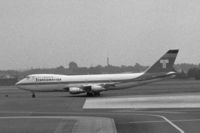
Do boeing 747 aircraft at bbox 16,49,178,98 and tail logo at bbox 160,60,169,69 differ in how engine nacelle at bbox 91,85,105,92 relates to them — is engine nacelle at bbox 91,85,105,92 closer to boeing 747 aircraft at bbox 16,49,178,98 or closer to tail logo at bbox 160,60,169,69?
boeing 747 aircraft at bbox 16,49,178,98

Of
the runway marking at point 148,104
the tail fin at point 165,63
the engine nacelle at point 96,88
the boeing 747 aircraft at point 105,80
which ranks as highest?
the tail fin at point 165,63

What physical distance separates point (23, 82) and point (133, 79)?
13193 mm

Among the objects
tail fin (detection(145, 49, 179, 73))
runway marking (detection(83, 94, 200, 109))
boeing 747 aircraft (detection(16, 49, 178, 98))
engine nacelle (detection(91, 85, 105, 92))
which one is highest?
tail fin (detection(145, 49, 179, 73))

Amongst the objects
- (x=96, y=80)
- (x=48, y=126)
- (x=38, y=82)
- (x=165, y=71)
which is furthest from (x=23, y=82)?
(x=48, y=126)

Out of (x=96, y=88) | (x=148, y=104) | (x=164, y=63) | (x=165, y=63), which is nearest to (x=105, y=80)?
(x=96, y=88)

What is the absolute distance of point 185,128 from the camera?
18547 millimetres

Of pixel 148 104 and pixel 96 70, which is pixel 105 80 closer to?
pixel 148 104

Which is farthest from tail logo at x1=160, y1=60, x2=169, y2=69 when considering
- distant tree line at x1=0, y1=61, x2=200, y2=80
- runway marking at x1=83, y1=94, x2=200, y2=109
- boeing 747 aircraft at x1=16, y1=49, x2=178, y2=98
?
distant tree line at x1=0, y1=61, x2=200, y2=80

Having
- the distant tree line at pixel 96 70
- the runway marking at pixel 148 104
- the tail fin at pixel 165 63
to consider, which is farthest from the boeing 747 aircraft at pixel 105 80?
the distant tree line at pixel 96 70

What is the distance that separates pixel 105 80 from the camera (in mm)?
53438

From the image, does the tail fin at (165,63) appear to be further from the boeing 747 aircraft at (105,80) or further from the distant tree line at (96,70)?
the distant tree line at (96,70)

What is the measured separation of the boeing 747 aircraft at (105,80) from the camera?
2082 inches

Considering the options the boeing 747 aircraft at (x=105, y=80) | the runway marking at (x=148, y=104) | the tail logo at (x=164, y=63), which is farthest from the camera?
the tail logo at (x=164, y=63)

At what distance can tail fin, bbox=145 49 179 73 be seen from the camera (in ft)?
176
